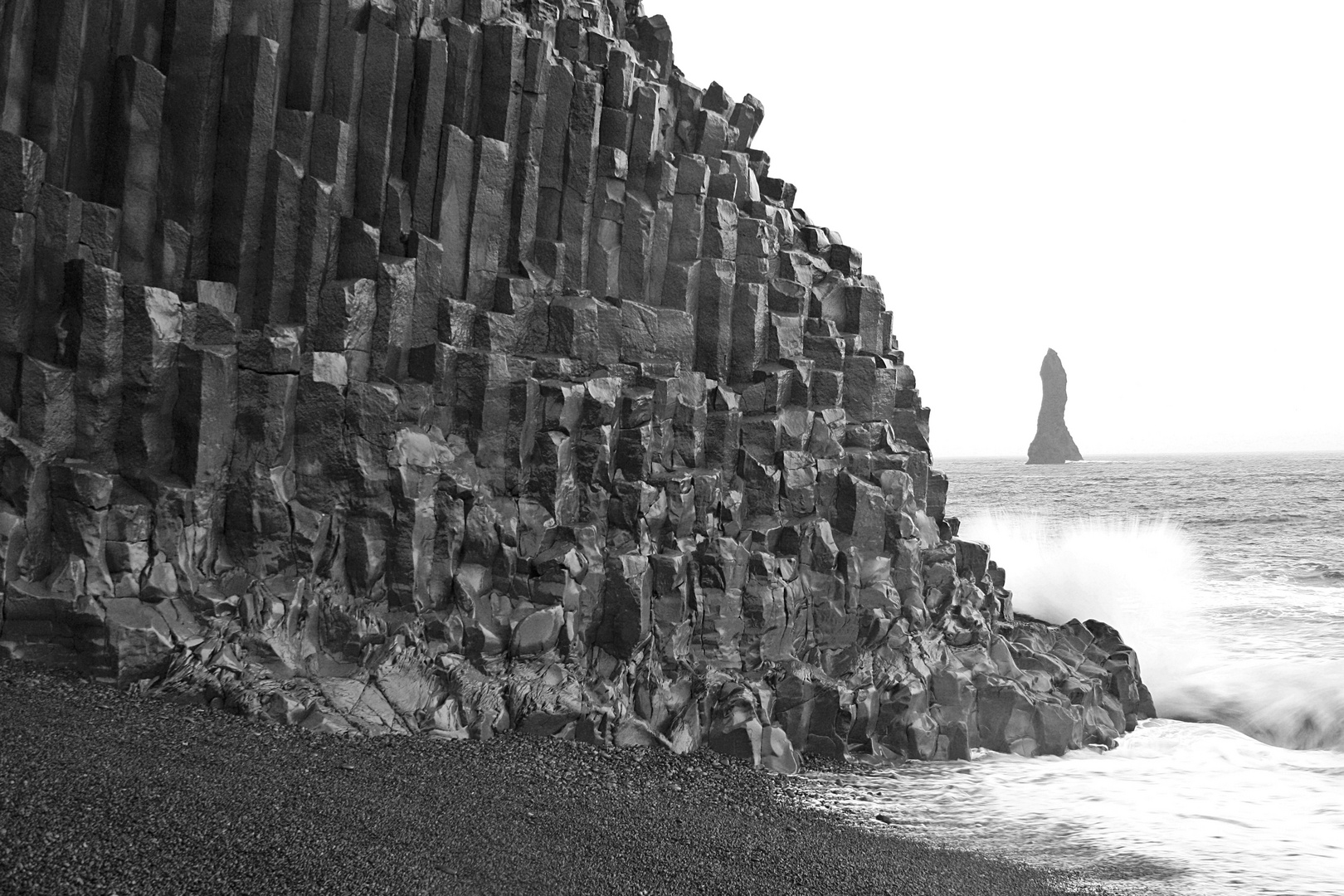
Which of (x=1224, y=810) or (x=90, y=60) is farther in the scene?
(x=1224, y=810)

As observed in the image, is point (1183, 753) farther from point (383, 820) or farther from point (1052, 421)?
point (1052, 421)

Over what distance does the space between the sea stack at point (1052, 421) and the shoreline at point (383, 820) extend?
9795 cm

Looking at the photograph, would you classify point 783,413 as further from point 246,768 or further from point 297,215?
point 246,768

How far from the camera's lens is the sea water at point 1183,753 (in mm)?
9070

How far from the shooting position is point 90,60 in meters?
9.23

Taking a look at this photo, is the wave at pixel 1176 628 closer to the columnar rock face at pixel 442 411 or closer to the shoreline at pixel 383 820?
the columnar rock face at pixel 442 411

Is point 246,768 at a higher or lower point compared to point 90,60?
lower

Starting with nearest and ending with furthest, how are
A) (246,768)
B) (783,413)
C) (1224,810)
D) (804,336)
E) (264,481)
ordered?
(246,768)
(264,481)
(1224,810)
(783,413)
(804,336)

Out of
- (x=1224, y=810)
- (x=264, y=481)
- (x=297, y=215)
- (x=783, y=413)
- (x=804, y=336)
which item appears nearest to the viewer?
(x=264, y=481)

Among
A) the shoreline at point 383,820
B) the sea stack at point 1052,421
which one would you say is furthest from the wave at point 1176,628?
the sea stack at point 1052,421

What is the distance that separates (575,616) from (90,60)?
669cm

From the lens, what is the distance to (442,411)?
32.6ft

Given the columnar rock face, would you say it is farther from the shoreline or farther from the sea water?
the sea water

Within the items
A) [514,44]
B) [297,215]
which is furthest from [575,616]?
[514,44]
